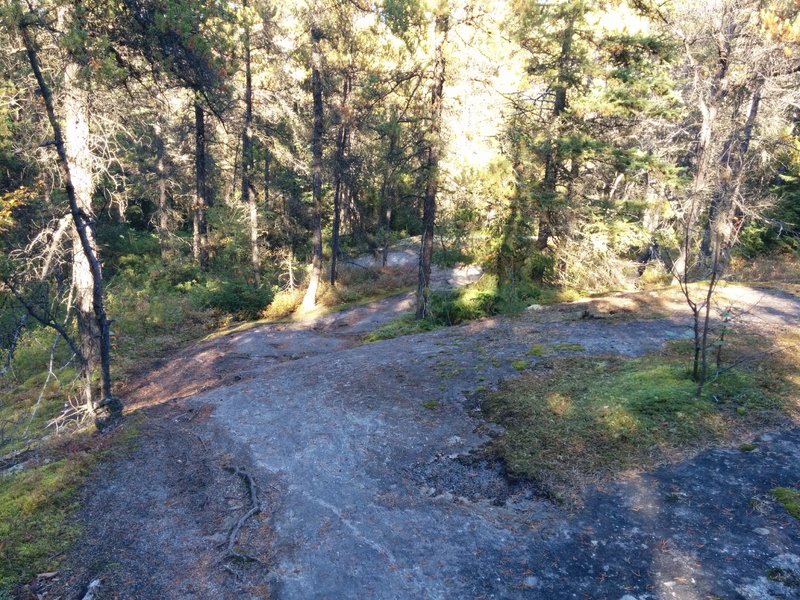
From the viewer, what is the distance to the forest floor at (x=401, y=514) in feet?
14.0

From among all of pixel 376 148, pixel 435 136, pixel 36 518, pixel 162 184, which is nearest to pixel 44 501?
pixel 36 518

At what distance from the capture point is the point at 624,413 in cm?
642

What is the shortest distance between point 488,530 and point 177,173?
92.0 ft

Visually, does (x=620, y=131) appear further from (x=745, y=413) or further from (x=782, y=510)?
(x=782, y=510)

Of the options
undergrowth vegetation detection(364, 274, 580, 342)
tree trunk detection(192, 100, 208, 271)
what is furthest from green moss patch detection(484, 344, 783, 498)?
tree trunk detection(192, 100, 208, 271)

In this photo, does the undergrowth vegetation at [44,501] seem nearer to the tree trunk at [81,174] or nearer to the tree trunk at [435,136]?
the tree trunk at [81,174]

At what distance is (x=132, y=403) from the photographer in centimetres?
1088

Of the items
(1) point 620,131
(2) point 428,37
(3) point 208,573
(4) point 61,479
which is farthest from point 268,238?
(3) point 208,573

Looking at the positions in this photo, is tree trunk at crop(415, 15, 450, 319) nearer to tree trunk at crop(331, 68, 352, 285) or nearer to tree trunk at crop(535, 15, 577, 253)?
tree trunk at crop(535, 15, 577, 253)

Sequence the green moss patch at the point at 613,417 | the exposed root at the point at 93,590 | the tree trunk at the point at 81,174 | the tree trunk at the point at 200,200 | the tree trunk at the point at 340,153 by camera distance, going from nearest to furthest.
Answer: the exposed root at the point at 93,590
the green moss patch at the point at 613,417
the tree trunk at the point at 81,174
the tree trunk at the point at 340,153
the tree trunk at the point at 200,200

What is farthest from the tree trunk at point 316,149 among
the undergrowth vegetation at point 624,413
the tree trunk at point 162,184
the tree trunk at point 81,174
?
the undergrowth vegetation at point 624,413

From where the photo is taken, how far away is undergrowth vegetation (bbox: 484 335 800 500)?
5.75 meters

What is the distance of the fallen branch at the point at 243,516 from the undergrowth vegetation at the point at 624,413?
2848 millimetres

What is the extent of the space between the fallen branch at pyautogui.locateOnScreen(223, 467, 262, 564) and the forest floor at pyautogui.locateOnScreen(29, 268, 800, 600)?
3cm
